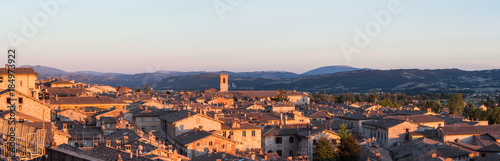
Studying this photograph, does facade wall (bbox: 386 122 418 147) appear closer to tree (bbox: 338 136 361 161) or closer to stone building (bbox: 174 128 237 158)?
tree (bbox: 338 136 361 161)

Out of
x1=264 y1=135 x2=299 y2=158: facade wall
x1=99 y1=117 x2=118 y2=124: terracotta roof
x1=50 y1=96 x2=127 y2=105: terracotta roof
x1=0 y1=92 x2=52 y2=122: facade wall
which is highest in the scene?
x1=0 y1=92 x2=52 y2=122: facade wall

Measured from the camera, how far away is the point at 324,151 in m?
43.0

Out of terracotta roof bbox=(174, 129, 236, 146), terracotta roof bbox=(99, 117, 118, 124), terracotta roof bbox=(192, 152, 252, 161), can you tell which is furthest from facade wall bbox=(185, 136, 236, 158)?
terracotta roof bbox=(99, 117, 118, 124)

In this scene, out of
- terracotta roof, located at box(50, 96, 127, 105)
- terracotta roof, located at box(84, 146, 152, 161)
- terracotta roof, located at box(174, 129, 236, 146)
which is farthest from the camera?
terracotta roof, located at box(50, 96, 127, 105)

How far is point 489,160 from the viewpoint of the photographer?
36.8m

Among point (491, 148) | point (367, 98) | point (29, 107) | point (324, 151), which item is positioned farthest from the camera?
point (367, 98)

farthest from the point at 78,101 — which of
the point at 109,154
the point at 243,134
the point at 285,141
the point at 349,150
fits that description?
the point at 109,154

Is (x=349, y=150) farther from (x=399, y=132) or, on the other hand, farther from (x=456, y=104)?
(x=456, y=104)

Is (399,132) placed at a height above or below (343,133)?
below

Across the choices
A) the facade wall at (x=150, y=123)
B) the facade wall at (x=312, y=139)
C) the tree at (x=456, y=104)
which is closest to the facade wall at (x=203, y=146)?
the facade wall at (x=312, y=139)

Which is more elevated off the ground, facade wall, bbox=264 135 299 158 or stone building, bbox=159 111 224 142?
stone building, bbox=159 111 224 142

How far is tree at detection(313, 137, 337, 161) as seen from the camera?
42.8 m

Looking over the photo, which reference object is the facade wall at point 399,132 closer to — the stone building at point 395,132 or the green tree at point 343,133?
the stone building at point 395,132

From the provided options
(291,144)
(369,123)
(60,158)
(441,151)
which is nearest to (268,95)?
(369,123)
